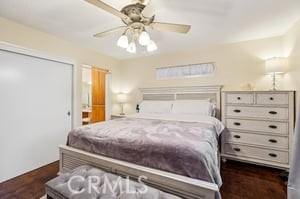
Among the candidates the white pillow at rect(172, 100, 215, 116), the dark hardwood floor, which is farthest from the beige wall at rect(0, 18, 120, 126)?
the white pillow at rect(172, 100, 215, 116)

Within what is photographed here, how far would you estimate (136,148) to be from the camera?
1632 millimetres

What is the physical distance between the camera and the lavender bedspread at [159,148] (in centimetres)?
138

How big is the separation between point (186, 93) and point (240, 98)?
1132 millimetres

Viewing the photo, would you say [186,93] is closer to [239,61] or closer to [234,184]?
[239,61]

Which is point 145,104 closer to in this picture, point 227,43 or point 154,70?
point 154,70

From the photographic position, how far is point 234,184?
216 cm

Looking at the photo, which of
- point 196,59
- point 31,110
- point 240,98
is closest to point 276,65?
point 240,98

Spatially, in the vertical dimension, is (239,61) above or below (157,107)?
above

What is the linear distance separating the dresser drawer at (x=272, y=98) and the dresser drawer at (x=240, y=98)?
0.10 meters

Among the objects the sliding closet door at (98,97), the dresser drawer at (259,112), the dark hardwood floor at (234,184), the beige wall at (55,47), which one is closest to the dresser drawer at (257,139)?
the dresser drawer at (259,112)

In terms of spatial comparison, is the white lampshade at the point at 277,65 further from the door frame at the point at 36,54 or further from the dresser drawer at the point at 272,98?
the door frame at the point at 36,54

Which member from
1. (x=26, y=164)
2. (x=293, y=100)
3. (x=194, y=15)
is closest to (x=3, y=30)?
(x=26, y=164)

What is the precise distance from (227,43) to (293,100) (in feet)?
5.13

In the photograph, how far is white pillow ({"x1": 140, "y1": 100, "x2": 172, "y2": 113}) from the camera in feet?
11.2
